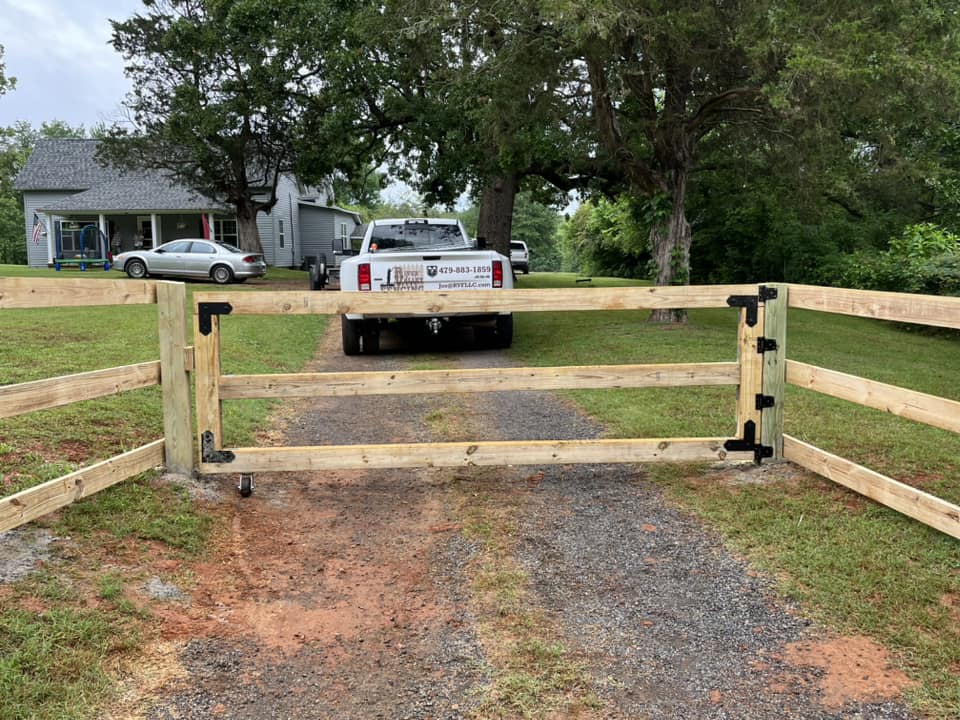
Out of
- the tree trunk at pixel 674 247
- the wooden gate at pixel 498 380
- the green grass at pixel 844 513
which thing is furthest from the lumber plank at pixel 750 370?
the tree trunk at pixel 674 247

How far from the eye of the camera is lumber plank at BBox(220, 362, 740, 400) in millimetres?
4965

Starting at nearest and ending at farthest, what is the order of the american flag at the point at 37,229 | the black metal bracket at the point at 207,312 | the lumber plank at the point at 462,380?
the black metal bracket at the point at 207,312 < the lumber plank at the point at 462,380 < the american flag at the point at 37,229

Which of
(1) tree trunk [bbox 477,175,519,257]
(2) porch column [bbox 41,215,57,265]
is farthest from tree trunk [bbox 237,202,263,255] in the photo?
(1) tree trunk [bbox 477,175,519,257]

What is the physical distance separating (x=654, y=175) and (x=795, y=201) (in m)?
3.57

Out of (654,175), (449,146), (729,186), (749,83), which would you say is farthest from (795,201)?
(449,146)

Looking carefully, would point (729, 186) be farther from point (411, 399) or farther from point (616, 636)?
point (616, 636)

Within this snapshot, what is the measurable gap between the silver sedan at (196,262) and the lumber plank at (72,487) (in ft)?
68.5

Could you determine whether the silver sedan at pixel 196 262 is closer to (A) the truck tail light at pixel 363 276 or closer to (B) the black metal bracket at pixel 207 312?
(A) the truck tail light at pixel 363 276

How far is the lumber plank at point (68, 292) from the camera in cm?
382

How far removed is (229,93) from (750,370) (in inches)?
880

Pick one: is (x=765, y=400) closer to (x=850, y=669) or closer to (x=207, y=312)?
(x=850, y=669)

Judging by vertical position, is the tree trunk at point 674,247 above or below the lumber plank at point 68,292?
above

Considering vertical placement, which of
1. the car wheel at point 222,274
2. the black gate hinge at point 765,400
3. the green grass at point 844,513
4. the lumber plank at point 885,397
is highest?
the car wheel at point 222,274

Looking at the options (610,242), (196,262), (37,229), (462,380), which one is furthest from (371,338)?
(37,229)
